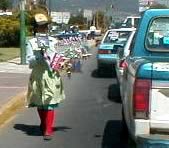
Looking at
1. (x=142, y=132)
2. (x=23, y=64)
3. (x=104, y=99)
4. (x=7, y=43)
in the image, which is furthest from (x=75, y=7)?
(x=142, y=132)

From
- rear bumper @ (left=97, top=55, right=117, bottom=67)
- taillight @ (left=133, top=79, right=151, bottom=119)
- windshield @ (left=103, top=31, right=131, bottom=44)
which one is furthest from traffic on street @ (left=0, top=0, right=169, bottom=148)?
windshield @ (left=103, top=31, right=131, bottom=44)

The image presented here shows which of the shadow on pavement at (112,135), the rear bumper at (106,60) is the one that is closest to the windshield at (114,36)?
the rear bumper at (106,60)

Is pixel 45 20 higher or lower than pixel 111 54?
higher

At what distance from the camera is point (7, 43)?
138ft

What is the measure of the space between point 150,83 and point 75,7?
107m

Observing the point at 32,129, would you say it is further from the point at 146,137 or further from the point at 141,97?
the point at 146,137

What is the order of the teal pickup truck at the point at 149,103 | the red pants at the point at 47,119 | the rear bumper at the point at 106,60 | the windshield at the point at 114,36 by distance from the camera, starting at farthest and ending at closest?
the windshield at the point at 114,36, the rear bumper at the point at 106,60, the red pants at the point at 47,119, the teal pickup truck at the point at 149,103

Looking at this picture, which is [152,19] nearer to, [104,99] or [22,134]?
[22,134]

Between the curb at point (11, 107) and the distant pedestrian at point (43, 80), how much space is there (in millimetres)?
1591

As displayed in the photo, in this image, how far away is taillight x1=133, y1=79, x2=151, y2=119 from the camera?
619 cm

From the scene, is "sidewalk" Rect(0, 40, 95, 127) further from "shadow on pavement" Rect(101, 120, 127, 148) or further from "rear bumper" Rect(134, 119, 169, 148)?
"rear bumper" Rect(134, 119, 169, 148)

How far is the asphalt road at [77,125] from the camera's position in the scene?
9.48m

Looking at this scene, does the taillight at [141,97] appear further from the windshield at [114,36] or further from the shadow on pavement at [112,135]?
the windshield at [114,36]

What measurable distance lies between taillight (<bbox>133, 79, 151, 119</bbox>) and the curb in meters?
5.25
